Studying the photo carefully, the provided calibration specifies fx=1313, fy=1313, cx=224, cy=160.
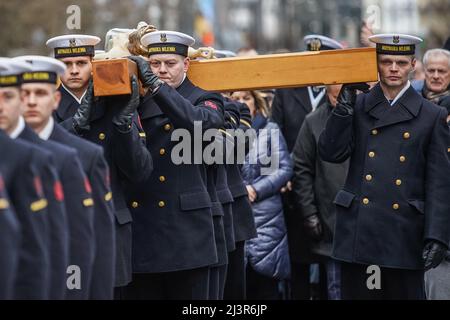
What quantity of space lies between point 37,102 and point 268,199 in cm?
507

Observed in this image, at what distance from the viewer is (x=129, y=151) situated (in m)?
8.20

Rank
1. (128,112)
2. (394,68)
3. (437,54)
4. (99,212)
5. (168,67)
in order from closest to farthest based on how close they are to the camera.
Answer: (99,212) → (128,112) → (168,67) → (394,68) → (437,54)

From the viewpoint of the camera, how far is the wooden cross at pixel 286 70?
8906mm

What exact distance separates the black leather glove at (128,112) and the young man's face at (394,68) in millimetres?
1898

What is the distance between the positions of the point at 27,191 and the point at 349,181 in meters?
3.59

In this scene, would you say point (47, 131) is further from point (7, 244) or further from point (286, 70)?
point (286, 70)

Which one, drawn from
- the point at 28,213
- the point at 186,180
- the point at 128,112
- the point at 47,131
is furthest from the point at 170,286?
the point at 28,213

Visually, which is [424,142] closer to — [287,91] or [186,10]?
[287,91]

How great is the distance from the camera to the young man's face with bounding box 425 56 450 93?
1183cm

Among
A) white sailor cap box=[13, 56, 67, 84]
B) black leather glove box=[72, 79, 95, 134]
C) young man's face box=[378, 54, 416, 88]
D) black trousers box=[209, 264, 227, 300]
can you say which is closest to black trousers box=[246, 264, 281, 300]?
black trousers box=[209, 264, 227, 300]

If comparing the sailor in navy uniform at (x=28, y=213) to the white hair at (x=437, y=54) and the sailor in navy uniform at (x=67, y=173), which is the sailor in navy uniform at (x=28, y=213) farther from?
the white hair at (x=437, y=54)

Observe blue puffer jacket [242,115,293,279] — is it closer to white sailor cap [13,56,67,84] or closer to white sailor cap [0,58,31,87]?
white sailor cap [13,56,67,84]

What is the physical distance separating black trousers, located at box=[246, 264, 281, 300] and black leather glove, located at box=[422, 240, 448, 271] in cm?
293

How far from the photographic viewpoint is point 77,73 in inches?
349
